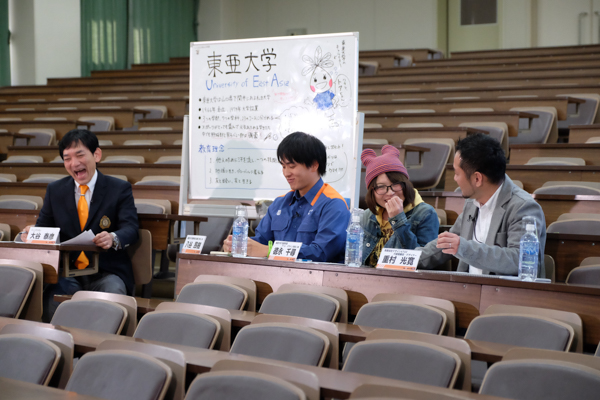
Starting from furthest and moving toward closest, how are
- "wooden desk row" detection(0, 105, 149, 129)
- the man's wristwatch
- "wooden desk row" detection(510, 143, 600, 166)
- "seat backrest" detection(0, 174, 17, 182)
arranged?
"wooden desk row" detection(0, 105, 149, 129), "seat backrest" detection(0, 174, 17, 182), "wooden desk row" detection(510, 143, 600, 166), the man's wristwatch

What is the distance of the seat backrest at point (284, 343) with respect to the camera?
1398 millimetres

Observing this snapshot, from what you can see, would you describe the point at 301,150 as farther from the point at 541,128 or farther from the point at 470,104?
the point at 470,104

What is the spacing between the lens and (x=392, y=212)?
205 cm

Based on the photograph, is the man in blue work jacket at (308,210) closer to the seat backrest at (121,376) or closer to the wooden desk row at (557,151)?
the seat backrest at (121,376)

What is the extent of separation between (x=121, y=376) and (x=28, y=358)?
1.01 ft

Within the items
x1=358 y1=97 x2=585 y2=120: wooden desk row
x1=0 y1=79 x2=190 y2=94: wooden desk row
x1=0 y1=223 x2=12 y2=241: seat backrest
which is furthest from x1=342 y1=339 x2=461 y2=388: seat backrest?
x1=0 y1=79 x2=190 y2=94: wooden desk row

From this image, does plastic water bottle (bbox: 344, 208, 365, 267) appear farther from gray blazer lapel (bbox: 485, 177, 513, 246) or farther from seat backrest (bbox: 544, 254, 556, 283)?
seat backrest (bbox: 544, 254, 556, 283)

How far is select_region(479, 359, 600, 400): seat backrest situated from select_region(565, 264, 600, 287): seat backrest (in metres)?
0.77

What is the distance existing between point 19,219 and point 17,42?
5.59 m

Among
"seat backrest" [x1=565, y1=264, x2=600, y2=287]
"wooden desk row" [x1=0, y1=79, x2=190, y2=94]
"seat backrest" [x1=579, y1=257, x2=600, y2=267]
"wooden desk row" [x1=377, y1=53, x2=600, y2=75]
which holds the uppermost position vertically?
"wooden desk row" [x1=377, y1=53, x2=600, y2=75]

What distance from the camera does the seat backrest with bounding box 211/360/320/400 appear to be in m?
1.08

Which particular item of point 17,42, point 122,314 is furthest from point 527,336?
point 17,42

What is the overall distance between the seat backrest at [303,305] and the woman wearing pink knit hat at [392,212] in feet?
1.36

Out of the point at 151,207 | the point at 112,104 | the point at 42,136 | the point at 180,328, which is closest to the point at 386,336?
the point at 180,328
